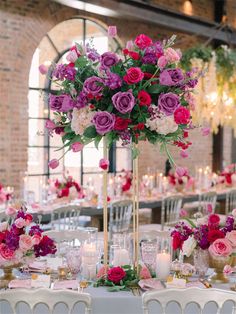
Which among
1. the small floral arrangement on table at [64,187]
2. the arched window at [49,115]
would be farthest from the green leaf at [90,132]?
the arched window at [49,115]

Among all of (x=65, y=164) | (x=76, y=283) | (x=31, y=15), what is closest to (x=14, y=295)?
(x=76, y=283)

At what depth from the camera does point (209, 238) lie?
11.1 ft

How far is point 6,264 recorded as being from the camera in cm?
330

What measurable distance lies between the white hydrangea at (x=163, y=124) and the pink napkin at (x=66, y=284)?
953 mm

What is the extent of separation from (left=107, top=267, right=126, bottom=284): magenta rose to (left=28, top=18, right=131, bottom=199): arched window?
5.23m

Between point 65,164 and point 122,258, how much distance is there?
612 centimetres

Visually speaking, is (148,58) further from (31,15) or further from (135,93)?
(31,15)

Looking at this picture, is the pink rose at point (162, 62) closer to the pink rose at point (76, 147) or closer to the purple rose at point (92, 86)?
the purple rose at point (92, 86)

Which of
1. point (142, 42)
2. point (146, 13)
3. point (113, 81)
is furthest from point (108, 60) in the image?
point (146, 13)

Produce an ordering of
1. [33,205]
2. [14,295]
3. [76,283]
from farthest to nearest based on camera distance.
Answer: [33,205] → [76,283] → [14,295]

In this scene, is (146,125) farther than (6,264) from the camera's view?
No

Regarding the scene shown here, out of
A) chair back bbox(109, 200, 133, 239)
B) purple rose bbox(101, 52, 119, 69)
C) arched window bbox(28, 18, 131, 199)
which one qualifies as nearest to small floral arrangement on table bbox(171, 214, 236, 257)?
purple rose bbox(101, 52, 119, 69)

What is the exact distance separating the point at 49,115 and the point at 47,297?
6655 mm

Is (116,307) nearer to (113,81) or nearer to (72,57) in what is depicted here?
(113,81)
